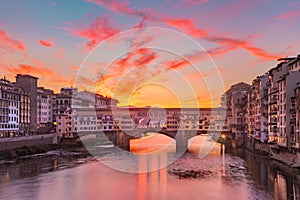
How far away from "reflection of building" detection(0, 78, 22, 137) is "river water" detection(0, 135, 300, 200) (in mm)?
8831

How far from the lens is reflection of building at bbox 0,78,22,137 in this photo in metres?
35.3

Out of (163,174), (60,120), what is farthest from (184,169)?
(60,120)

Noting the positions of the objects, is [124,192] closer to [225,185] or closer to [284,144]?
[225,185]

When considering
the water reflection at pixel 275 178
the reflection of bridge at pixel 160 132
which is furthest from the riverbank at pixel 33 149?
the water reflection at pixel 275 178

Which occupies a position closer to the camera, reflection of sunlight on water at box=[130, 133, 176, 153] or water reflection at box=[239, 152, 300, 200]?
water reflection at box=[239, 152, 300, 200]

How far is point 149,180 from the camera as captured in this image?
20.6 meters

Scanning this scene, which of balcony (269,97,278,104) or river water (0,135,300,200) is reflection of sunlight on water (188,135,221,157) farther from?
balcony (269,97,278,104)

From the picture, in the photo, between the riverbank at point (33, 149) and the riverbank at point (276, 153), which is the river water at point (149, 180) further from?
the riverbank at point (33, 149)

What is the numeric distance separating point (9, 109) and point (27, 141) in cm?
475

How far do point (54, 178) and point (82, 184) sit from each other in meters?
2.52

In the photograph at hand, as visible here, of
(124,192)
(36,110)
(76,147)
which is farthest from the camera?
(36,110)

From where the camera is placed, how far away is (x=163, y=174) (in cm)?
2247

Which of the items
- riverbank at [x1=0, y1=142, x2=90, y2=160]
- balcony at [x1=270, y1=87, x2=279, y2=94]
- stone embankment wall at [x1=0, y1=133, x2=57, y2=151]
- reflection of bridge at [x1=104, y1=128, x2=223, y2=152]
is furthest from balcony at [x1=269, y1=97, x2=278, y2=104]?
stone embankment wall at [x1=0, y1=133, x2=57, y2=151]

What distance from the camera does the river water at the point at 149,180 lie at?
1678 centimetres
